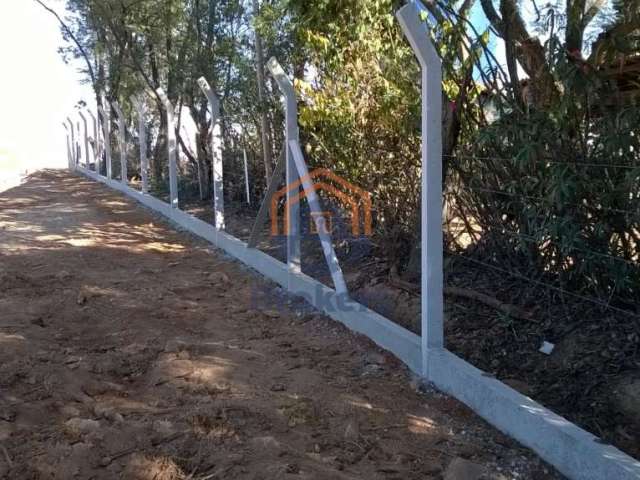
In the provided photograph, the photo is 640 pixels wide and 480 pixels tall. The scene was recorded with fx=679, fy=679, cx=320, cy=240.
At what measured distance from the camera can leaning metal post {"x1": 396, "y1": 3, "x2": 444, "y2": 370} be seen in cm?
388

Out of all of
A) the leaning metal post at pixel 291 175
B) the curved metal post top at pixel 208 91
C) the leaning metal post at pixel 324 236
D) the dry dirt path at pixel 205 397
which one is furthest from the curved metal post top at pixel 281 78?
the curved metal post top at pixel 208 91

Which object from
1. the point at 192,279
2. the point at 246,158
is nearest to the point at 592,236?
the point at 192,279

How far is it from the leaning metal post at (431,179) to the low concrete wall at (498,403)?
1.00ft

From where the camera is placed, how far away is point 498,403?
345cm

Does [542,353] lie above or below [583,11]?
below

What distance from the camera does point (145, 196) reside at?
547 inches

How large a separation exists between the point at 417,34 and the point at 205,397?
7.70 feet

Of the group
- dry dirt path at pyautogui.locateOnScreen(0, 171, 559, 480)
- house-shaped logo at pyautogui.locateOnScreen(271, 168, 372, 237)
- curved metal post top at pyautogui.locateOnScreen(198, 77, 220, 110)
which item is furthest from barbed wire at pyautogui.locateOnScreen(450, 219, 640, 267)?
curved metal post top at pyautogui.locateOnScreen(198, 77, 220, 110)

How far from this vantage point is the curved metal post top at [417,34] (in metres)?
3.80

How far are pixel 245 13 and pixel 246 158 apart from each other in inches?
107

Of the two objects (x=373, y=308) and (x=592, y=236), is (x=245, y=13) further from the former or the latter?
(x=592, y=236)

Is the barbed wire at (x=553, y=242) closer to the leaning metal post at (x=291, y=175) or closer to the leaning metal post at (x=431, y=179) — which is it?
the leaning metal post at (x=431, y=179)

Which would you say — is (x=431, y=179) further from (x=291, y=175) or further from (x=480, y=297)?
(x=291, y=175)

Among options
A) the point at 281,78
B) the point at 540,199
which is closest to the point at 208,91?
the point at 281,78
